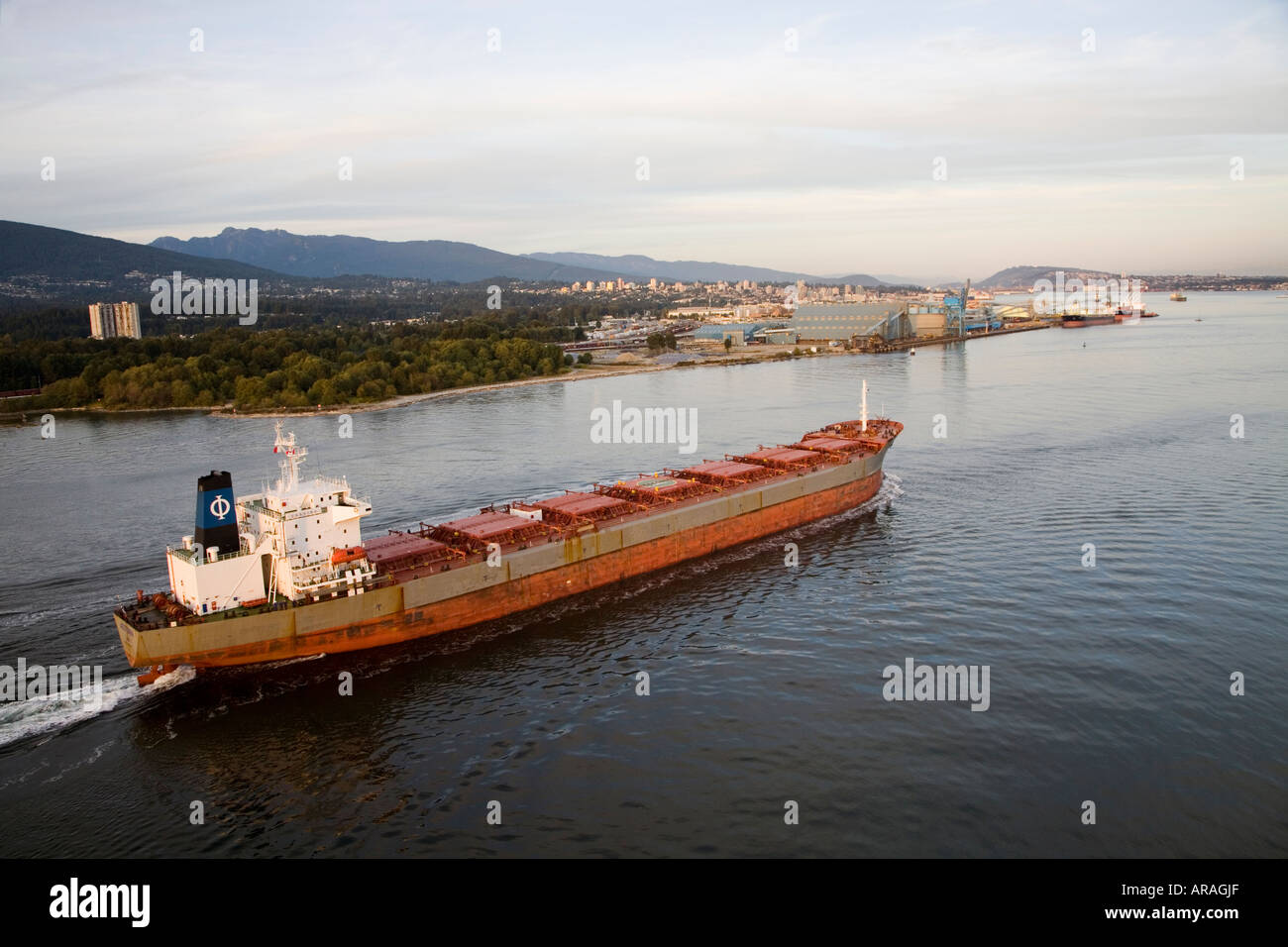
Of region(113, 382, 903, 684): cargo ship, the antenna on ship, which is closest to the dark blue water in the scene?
region(113, 382, 903, 684): cargo ship

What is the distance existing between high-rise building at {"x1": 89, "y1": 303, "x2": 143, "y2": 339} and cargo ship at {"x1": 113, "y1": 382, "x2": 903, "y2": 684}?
123087 millimetres

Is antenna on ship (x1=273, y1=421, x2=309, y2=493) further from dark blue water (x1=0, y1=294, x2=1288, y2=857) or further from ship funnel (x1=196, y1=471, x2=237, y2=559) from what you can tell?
dark blue water (x1=0, y1=294, x2=1288, y2=857)

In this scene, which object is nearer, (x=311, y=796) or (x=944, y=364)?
(x=311, y=796)

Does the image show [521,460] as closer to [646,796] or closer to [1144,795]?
[646,796]

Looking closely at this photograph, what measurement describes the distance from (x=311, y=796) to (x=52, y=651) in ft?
37.6

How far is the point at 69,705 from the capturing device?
20.1 meters

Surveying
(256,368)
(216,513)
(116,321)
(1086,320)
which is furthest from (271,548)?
(1086,320)

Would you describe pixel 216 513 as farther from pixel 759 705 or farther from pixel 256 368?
pixel 256 368

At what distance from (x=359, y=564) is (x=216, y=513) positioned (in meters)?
4.03

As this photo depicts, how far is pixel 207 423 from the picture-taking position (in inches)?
2648

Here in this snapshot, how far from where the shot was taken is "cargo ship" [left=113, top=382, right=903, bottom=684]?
21.7 m

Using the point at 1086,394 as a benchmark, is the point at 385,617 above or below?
below

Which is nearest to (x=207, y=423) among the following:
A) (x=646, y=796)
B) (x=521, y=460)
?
(x=521, y=460)
